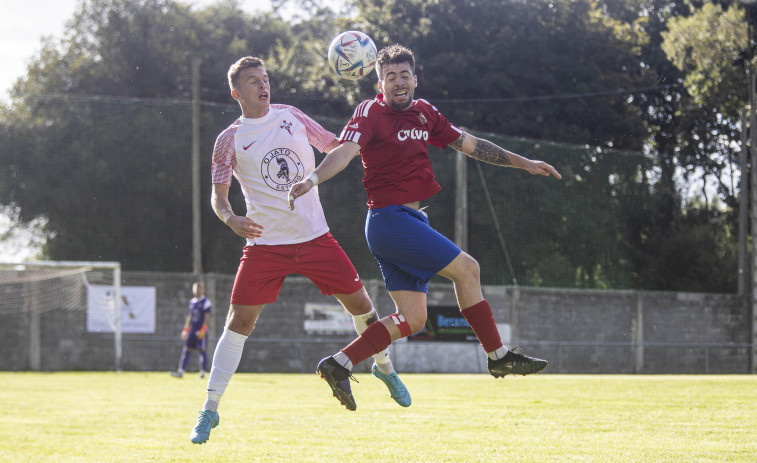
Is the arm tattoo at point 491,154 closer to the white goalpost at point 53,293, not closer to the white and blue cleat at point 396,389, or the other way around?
the white and blue cleat at point 396,389

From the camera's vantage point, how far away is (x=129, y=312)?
86.0 ft

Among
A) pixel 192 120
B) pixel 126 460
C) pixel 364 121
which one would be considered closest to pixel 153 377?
pixel 192 120

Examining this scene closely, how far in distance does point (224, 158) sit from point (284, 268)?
86 cm

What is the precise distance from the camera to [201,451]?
27.9ft

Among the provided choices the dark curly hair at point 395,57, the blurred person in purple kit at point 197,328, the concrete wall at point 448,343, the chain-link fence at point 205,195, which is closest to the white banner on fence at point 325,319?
the concrete wall at point 448,343

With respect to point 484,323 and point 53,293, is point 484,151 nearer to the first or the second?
point 484,323

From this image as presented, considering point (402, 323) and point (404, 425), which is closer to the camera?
point (402, 323)

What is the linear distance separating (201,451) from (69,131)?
20.0 meters

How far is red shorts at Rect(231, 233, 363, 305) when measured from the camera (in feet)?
21.3

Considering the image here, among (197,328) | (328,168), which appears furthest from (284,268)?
(197,328)

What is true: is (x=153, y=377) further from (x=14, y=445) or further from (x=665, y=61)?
(x=665, y=61)

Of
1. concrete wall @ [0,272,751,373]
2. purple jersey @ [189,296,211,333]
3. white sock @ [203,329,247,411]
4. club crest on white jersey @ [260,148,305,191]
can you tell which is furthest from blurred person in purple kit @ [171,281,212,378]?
club crest on white jersey @ [260,148,305,191]

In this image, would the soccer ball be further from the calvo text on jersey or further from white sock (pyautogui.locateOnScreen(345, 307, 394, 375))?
white sock (pyautogui.locateOnScreen(345, 307, 394, 375))

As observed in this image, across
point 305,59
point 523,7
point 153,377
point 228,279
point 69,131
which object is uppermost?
point 523,7
